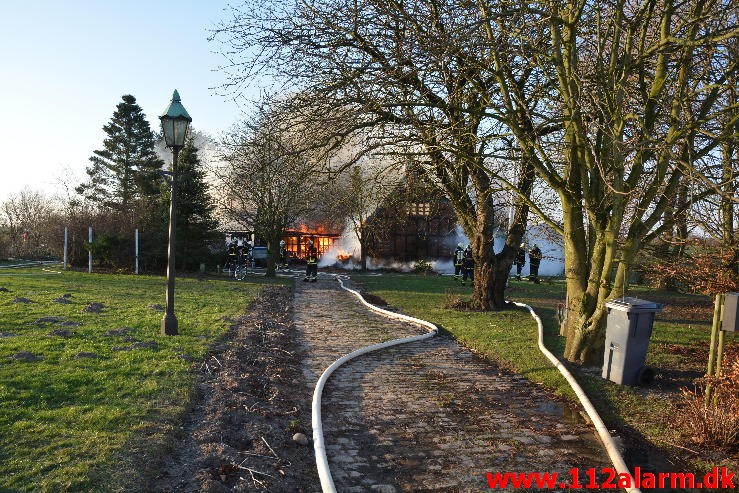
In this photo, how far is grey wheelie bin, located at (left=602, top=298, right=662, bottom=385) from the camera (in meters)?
6.71

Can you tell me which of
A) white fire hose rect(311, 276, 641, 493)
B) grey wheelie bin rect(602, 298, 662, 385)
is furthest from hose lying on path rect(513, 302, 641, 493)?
grey wheelie bin rect(602, 298, 662, 385)

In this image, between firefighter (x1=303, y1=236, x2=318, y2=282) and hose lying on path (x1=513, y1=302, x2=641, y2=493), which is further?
firefighter (x1=303, y1=236, x2=318, y2=282)

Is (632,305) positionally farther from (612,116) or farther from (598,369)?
(612,116)

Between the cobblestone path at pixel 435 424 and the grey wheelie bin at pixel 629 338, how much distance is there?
1.05 m

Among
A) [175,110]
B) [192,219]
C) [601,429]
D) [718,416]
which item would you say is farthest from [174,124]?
[192,219]

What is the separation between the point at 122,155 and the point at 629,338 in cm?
4847

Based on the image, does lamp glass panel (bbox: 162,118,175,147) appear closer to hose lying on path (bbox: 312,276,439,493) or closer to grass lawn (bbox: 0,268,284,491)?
grass lawn (bbox: 0,268,284,491)

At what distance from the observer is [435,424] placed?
18.0 feet

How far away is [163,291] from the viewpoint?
55.7 ft

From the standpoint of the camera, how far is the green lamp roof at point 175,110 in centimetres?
980

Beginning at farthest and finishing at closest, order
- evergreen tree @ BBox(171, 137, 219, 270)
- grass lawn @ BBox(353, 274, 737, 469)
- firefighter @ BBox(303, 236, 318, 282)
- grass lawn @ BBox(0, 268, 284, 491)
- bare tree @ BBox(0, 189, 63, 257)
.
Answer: bare tree @ BBox(0, 189, 63, 257)
evergreen tree @ BBox(171, 137, 219, 270)
firefighter @ BBox(303, 236, 318, 282)
grass lawn @ BBox(353, 274, 737, 469)
grass lawn @ BBox(0, 268, 284, 491)

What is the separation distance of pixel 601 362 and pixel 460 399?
2.60 metres

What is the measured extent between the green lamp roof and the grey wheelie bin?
7669 millimetres

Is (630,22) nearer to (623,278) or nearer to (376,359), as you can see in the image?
(623,278)
